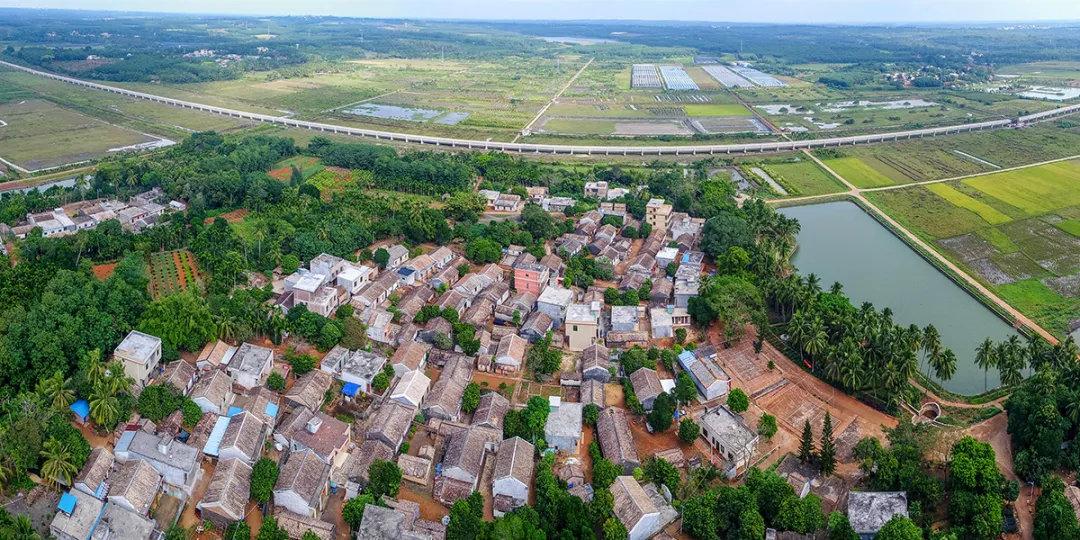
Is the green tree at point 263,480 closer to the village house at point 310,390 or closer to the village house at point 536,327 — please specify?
the village house at point 310,390

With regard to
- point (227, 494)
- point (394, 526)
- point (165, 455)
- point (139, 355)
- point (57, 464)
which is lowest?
point (394, 526)

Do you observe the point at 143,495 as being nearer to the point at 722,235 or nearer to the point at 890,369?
the point at 890,369

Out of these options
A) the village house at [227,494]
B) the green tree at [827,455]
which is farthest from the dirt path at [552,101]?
the village house at [227,494]

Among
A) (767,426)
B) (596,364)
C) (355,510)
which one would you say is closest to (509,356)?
(596,364)

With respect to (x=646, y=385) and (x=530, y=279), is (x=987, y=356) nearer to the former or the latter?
(x=646, y=385)

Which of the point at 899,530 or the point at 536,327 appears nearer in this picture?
the point at 899,530

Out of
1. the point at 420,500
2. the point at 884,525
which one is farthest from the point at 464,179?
the point at 884,525

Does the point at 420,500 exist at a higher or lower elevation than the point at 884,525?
lower
